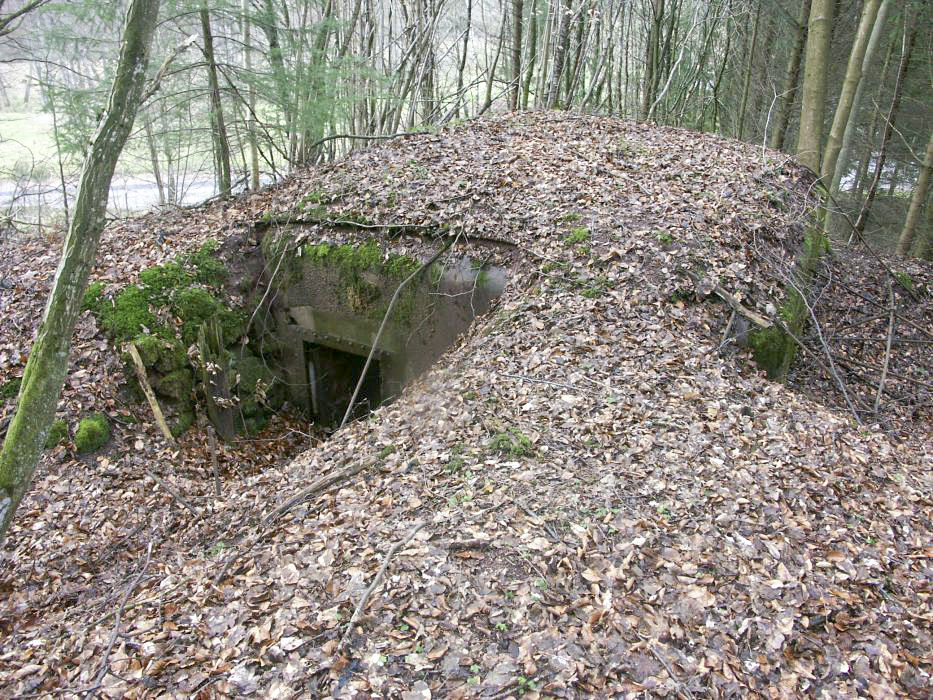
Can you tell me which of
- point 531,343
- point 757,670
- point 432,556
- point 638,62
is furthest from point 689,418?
point 638,62

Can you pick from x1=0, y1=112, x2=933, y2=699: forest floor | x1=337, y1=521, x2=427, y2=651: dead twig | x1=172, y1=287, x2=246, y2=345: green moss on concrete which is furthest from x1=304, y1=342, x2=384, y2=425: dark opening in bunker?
x1=337, y1=521, x2=427, y2=651: dead twig

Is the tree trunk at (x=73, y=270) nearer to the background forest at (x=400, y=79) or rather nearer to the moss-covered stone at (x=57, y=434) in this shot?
the background forest at (x=400, y=79)

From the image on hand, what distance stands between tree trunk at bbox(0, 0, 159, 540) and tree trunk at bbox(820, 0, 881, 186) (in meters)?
9.21

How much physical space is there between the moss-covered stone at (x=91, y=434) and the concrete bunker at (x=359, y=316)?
265cm

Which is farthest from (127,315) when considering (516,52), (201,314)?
(516,52)

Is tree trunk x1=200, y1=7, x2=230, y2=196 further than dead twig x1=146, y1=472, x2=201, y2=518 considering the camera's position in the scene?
Yes

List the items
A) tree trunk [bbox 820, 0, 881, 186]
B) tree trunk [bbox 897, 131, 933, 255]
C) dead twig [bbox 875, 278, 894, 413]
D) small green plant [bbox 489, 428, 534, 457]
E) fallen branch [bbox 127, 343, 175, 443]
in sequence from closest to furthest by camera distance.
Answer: small green plant [bbox 489, 428, 534, 457], fallen branch [bbox 127, 343, 175, 443], dead twig [bbox 875, 278, 894, 413], tree trunk [bbox 820, 0, 881, 186], tree trunk [bbox 897, 131, 933, 255]

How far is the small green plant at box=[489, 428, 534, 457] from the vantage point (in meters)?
4.54

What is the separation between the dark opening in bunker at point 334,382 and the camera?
8.70 m

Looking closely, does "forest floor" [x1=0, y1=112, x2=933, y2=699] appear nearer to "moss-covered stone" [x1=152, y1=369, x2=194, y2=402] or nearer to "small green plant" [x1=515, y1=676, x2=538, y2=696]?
"small green plant" [x1=515, y1=676, x2=538, y2=696]

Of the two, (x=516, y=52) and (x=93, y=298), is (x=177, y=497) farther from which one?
(x=516, y=52)

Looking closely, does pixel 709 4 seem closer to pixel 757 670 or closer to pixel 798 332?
pixel 798 332

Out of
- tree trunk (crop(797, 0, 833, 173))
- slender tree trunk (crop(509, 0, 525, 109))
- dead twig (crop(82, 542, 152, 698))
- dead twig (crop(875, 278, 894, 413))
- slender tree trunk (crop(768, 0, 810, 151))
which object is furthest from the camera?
slender tree trunk (crop(509, 0, 525, 109))

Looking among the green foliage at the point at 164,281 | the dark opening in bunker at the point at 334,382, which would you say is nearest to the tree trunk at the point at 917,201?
the dark opening in bunker at the point at 334,382
